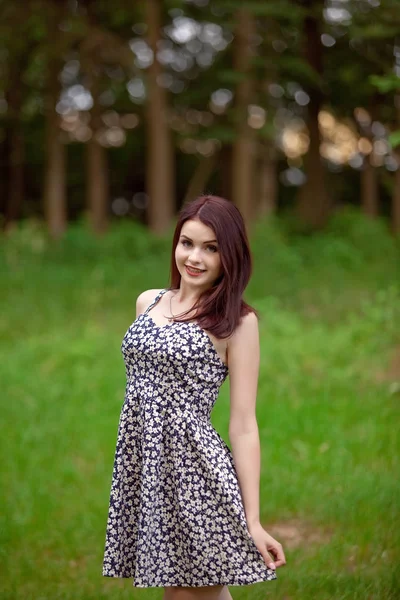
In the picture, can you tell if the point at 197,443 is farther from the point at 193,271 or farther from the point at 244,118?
the point at 244,118

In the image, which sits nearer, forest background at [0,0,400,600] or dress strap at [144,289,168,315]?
dress strap at [144,289,168,315]

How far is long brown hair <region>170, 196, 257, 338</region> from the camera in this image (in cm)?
325

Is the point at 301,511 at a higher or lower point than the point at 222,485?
lower

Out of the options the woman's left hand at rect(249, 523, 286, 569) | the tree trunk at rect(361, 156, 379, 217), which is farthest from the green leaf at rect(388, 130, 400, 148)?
the tree trunk at rect(361, 156, 379, 217)

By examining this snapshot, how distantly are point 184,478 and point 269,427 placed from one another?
4.44m

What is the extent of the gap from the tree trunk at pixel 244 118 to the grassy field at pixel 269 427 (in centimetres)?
447

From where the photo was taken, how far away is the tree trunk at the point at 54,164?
22.6 meters

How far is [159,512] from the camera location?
10.7 ft

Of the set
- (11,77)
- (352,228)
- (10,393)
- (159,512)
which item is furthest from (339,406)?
(11,77)

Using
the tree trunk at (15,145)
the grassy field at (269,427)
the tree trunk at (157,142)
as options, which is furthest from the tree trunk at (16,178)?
the grassy field at (269,427)

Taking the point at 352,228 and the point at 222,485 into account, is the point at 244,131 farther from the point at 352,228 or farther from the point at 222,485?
the point at 222,485

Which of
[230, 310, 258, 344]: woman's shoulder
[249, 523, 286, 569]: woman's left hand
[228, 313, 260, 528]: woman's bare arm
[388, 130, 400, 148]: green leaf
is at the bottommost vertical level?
[249, 523, 286, 569]: woman's left hand

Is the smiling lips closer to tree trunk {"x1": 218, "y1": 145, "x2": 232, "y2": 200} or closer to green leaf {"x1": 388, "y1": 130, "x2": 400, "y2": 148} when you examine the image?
green leaf {"x1": 388, "y1": 130, "x2": 400, "y2": 148}

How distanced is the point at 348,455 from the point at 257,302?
534 centimetres
